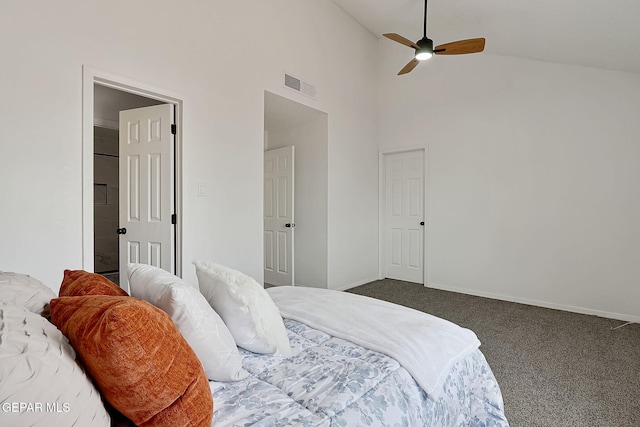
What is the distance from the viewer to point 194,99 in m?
2.91

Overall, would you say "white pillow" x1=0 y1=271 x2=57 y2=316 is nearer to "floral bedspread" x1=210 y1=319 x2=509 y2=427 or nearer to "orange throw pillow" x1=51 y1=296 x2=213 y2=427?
"orange throw pillow" x1=51 y1=296 x2=213 y2=427

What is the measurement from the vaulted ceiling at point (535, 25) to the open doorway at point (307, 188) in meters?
1.51

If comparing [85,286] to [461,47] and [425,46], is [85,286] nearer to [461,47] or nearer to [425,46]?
[425,46]

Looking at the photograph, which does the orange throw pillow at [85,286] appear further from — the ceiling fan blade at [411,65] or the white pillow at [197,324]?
the ceiling fan blade at [411,65]

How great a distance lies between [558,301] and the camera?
3785 millimetres

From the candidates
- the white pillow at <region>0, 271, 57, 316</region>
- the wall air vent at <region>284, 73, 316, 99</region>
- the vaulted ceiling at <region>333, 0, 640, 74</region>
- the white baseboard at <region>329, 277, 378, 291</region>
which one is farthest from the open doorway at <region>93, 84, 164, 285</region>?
the white pillow at <region>0, 271, 57, 316</region>

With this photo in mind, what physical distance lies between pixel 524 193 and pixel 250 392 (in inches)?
159

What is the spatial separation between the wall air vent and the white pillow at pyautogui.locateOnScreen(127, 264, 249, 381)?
3099 millimetres

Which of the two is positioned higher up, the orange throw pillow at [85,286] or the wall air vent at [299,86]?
the wall air vent at [299,86]

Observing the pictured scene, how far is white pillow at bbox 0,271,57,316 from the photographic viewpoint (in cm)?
103

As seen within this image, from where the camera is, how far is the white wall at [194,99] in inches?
79.9

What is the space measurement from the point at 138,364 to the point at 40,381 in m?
0.16

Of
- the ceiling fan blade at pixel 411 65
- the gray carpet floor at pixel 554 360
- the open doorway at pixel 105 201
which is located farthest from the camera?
the open doorway at pixel 105 201

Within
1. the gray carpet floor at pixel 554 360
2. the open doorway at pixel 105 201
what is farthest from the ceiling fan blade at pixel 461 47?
the open doorway at pixel 105 201
